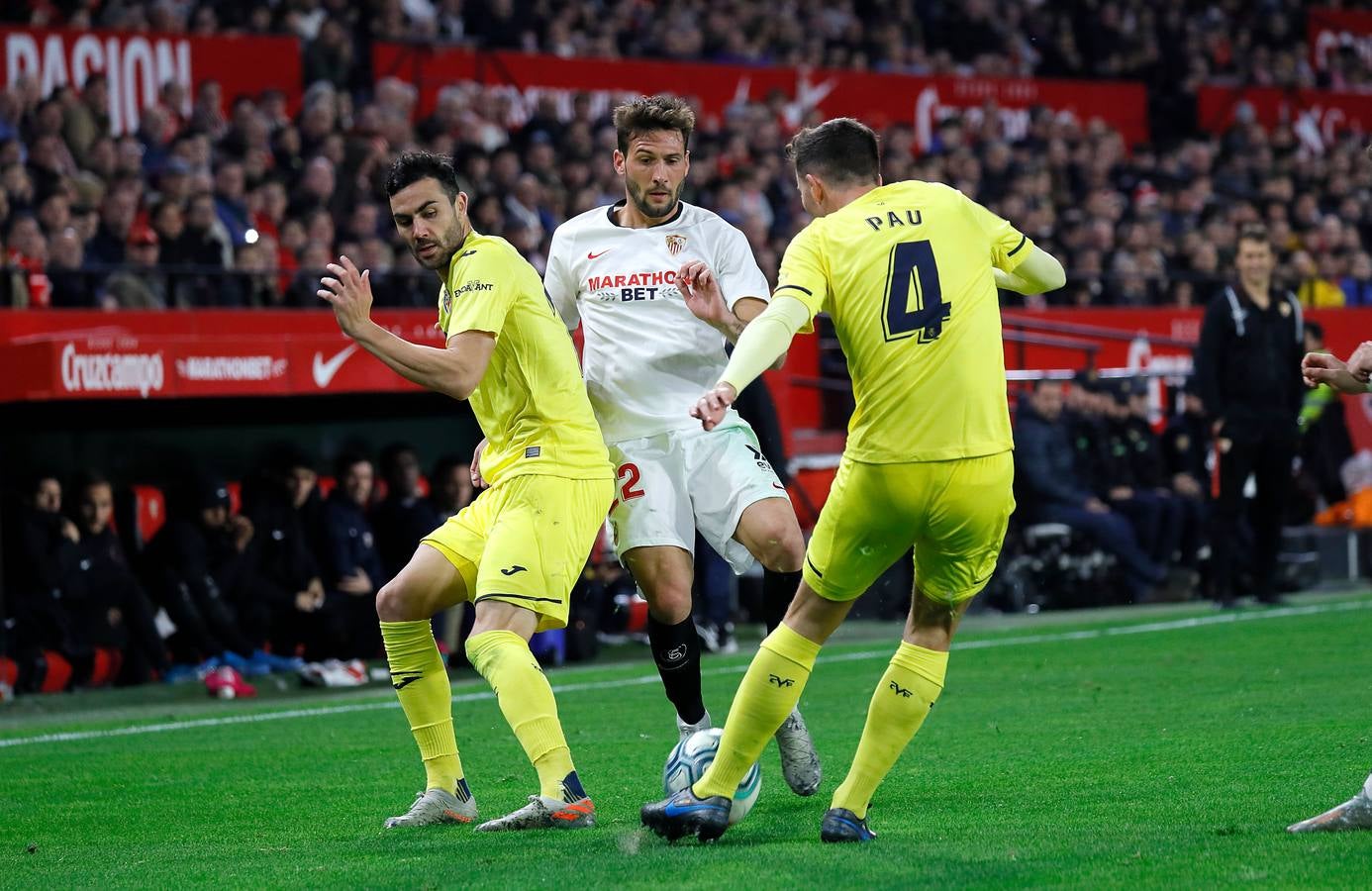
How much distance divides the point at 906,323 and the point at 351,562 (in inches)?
305

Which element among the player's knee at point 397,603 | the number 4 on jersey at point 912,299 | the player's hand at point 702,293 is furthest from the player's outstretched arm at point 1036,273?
the player's knee at point 397,603

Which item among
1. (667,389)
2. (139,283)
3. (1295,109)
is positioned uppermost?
(1295,109)

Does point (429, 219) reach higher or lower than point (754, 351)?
higher

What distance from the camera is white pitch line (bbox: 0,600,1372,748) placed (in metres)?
9.95

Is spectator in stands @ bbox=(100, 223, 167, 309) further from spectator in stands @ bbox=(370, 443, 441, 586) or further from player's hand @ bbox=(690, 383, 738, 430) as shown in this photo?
player's hand @ bbox=(690, 383, 738, 430)

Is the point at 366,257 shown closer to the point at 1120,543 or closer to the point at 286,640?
the point at 286,640

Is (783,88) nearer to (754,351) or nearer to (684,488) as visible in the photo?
(684,488)

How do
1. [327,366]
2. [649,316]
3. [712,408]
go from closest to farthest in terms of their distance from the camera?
[712,408] < [649,316] < [327,366]

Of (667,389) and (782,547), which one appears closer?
(782,547)

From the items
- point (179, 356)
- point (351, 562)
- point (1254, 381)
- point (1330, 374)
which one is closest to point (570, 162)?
point (351, 562)

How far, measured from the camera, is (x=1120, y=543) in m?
15.2

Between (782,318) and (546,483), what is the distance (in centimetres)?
124

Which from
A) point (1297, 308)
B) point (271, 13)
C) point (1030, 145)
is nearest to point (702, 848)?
point (1297, 308)

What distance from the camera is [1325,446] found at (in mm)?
17594
